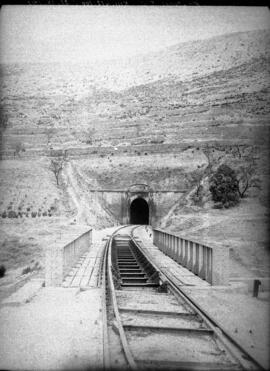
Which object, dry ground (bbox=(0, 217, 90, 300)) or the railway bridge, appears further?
dry ground (bbox=(0, 217, 90, 300))

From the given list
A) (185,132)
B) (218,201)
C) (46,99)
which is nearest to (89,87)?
(46,99)

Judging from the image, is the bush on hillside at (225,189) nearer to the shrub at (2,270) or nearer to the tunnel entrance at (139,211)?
the shrub at (2,270)

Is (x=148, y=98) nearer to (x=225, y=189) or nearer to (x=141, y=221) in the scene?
(x=141, y=221)

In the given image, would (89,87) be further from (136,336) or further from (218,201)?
(136,336)

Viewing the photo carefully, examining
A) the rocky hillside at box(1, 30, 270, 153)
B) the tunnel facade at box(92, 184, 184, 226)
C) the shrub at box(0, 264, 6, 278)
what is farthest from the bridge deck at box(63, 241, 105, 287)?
the rocky hillside at box(1, 30, 270, 153)

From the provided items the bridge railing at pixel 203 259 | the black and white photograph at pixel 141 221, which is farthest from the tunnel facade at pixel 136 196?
the bridge railing at pixel 203 259

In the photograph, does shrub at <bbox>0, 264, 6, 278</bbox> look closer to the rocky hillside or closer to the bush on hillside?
the bush on hillside
